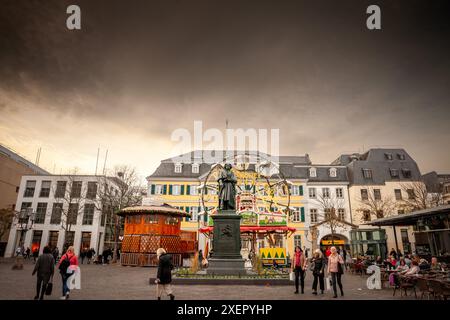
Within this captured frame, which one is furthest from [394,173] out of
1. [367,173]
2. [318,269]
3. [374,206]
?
[318,269]

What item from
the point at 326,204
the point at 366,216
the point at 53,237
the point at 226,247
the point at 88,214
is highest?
the point at 326,204

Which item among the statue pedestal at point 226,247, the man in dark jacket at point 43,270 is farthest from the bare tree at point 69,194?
the man in dark jacket at point 43,270

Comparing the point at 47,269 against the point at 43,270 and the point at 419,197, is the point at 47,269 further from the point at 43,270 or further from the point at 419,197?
the point at 419,197

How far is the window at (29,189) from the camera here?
147ft

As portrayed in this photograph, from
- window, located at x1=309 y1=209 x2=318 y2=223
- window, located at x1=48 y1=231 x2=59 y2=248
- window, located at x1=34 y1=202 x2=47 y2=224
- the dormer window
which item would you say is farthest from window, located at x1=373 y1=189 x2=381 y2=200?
window, located at x1=34 y1=202 x2=47 y2=224

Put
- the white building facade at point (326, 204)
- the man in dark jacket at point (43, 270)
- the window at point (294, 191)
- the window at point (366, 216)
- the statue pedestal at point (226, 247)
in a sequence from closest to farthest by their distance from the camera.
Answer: the man in dark jacket at point (43, 270), the statue pedestal at point (226, 247), the white building facade at point (326, 204), the window at point (366, 216), the window at point (294, 191)

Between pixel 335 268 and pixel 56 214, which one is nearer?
pixel 335 268

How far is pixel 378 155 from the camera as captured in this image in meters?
45.7

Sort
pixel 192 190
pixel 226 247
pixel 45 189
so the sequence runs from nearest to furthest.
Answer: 1. pixel 226 247
2. pixel 192 190
3. pixel 45 189

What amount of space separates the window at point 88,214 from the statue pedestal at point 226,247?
3443 cm

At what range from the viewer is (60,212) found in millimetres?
42969

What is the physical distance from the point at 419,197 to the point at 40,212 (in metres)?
50.0

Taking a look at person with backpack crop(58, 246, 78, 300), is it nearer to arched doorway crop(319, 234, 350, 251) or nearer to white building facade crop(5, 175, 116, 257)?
white building facade crop(5, 175, 116, 257)

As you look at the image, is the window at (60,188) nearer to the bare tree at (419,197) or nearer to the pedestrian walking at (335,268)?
the pedestrian walking at (335,268)
